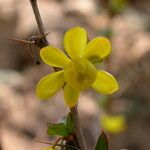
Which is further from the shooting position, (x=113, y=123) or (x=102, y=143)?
(x=113, y=123)

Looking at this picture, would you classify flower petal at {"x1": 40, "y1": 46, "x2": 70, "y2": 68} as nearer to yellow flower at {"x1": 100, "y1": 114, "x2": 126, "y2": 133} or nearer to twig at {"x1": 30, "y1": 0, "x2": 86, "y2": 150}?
twig at {"x1": 30, "y1": 0, "x2": 86, "y2": 150}

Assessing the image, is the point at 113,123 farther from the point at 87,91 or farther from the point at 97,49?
the point at 97,49

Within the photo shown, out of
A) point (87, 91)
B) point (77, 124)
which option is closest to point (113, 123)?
point (87, 91)

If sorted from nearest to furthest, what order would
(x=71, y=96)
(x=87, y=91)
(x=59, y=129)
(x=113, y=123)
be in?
(x=71, y=96), (x=59, y=129), (x=113, y=123), (x=87, y=91)

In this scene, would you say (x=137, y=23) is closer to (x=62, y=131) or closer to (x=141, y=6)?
(x=141, y=6)

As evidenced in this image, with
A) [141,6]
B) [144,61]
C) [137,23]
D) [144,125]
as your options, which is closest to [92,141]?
[144,125]

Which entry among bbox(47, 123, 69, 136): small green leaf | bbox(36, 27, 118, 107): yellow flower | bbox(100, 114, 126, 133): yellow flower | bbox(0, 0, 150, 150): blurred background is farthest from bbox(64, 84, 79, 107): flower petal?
bbox(100, 114, 126, 133): yellow flower
